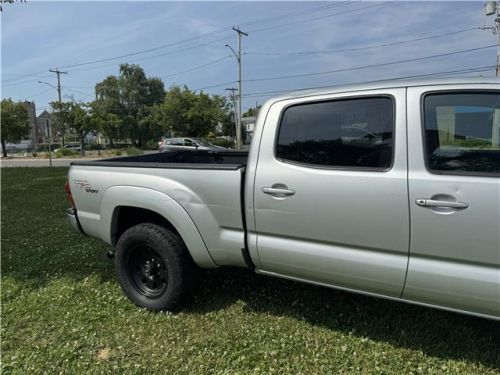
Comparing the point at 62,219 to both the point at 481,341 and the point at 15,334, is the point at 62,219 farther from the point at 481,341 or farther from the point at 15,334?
the point at 481,341

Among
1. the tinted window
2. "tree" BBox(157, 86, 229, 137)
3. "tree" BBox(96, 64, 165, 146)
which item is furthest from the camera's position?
"tree" BBox(96, 64, 165, 146)

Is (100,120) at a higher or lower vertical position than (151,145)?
higher

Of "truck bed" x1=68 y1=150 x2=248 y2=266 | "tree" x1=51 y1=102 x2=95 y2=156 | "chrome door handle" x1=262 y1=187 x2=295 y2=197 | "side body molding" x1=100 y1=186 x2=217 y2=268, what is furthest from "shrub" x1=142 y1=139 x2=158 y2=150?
"chrome door handle" x1=262 y1=187 x2=295 y2=197

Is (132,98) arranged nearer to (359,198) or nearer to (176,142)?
(176,142)

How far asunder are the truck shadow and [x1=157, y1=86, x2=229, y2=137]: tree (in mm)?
43222

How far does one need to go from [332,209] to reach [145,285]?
6.54ft

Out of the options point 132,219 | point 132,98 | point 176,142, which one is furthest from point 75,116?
point 132,219

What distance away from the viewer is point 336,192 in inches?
106

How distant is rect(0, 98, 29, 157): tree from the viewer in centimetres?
4578

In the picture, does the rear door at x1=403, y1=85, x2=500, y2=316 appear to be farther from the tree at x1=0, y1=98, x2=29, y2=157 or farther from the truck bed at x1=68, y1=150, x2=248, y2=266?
the tree at x1=0, y1=98, x2=29, y2=157

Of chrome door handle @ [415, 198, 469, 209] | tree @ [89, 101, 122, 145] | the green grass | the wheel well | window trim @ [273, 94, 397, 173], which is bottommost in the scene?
the green grass

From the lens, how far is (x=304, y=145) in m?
2.95

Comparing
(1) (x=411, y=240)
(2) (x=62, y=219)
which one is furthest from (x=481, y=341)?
(2) (x=62, y=219)

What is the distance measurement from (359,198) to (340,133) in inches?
19.0
